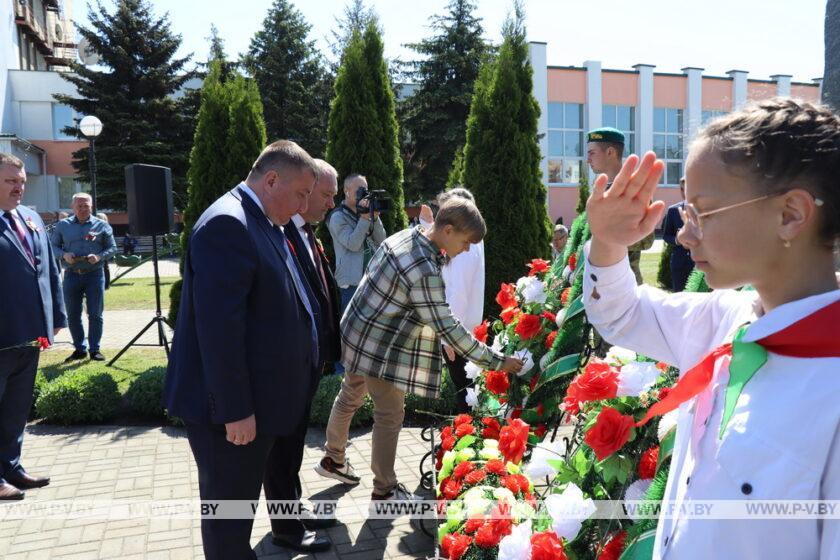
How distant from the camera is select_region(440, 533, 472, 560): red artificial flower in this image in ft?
7.89

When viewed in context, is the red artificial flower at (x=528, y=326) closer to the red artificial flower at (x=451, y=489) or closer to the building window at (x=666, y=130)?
the red artificial flower at (x=451, y=489)

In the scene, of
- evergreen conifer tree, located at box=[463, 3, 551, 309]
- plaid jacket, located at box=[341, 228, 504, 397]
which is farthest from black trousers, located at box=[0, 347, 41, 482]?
evergreen conifer tree, located at box=[463, 3, 551, 309]

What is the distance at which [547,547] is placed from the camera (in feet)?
6.50

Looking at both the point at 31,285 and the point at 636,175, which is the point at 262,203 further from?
the point at 31,285

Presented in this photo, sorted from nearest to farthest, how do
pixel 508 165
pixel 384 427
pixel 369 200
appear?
pixel 384 427
pixel 369 200
pixel 508 165

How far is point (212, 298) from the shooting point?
100 inches

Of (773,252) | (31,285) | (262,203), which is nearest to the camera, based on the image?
(773,252)

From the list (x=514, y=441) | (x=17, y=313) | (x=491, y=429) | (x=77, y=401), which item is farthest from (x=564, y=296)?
(x=77, y=401)

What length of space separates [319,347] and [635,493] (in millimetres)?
2217

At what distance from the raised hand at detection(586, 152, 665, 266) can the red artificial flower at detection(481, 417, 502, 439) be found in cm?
207

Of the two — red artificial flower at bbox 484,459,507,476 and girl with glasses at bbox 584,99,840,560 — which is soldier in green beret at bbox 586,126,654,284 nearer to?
red artificial flower at bbox 484,459,507,476

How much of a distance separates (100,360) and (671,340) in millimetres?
7926

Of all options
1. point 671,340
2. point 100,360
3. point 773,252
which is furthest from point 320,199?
point 100,360

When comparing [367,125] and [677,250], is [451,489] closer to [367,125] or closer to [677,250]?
A: [677,250]
